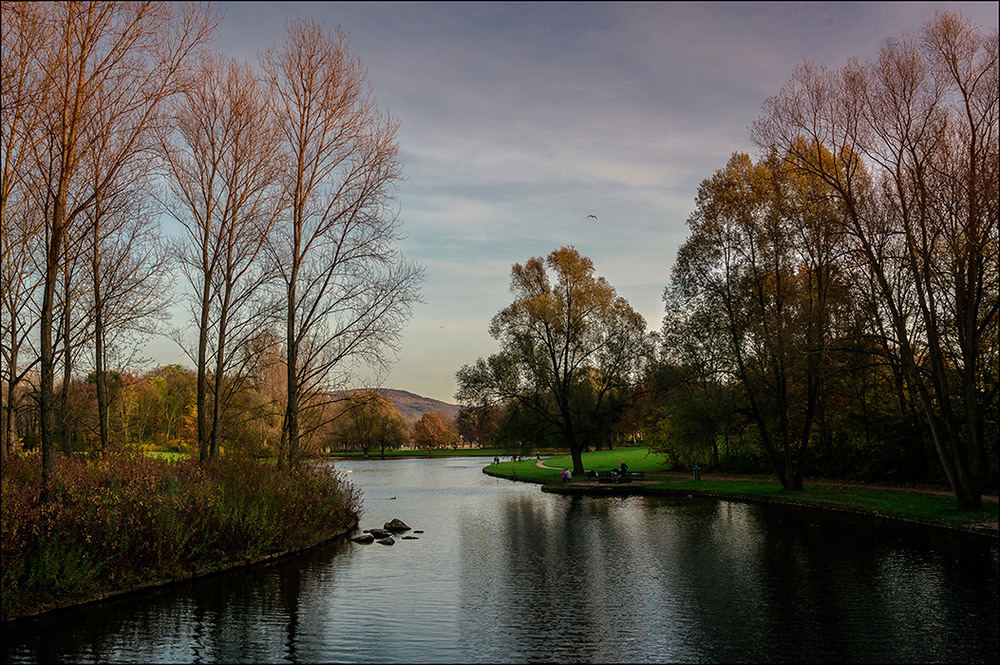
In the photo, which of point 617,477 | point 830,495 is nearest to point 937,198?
point 830,495

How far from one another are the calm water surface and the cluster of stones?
804mm

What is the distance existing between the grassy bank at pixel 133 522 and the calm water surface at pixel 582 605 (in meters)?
0.63

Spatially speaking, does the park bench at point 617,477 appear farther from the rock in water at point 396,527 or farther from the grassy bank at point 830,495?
the rock in water at point 396,527

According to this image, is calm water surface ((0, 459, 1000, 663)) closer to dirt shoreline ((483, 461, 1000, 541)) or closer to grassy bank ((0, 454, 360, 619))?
grassy bank ((0, 454, 360, 619))

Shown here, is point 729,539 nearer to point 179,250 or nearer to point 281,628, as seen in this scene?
point 281,628

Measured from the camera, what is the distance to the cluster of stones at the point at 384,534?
20828 millimetres

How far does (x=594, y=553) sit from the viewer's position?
17938mm

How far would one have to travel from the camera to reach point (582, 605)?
12438 millimetres

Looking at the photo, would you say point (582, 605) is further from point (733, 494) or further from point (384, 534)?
point (733, 494)

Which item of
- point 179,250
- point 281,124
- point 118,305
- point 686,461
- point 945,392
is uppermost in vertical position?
point 281,124

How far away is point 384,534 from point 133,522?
9241 millimetres

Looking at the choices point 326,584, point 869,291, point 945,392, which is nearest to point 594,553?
point 326,584

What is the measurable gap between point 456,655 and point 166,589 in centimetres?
755

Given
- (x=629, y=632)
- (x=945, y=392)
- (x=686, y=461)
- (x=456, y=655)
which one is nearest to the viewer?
(x=456, y=655)
